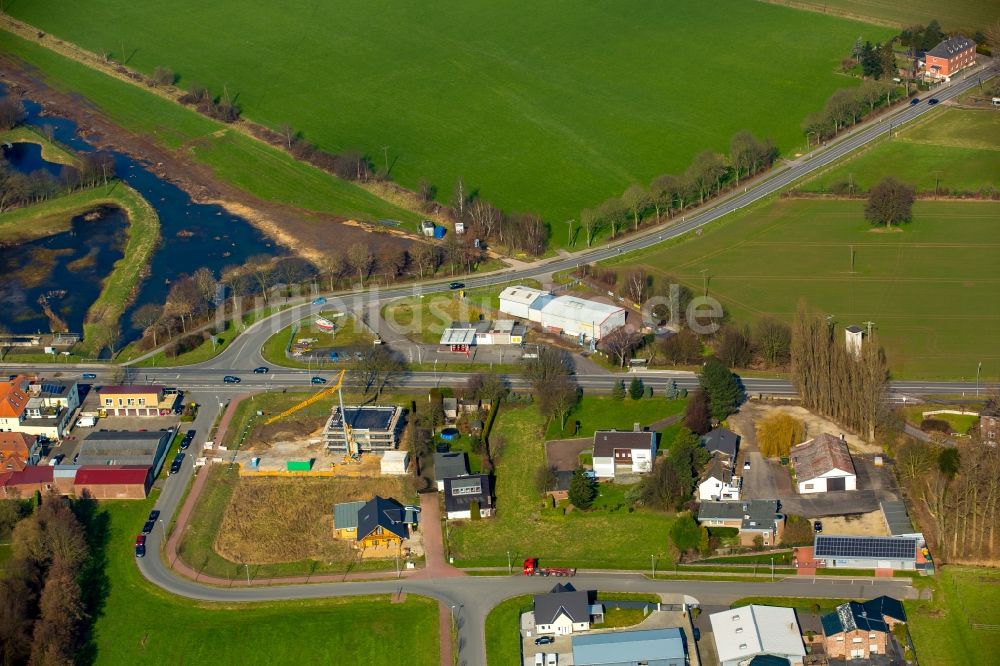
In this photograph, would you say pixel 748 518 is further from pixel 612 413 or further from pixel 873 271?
pixel 873 271

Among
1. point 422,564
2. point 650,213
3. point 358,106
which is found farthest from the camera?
point 358,106

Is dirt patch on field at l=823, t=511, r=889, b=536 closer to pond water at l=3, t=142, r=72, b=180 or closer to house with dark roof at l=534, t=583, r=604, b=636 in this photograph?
house with dark roof at l=534, t=583, r=604, b=636

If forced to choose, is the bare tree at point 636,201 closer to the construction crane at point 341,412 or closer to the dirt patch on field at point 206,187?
the dirt patch on field at point 206,187

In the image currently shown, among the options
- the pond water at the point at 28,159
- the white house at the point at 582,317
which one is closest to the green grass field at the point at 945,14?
the white house at the point at 582,317

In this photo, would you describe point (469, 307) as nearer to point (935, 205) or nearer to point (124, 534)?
point (124, 534)

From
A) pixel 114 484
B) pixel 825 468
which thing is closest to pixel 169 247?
pixel 114 484

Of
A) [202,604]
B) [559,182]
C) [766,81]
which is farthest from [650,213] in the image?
[202,604]

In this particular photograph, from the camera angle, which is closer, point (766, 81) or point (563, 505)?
point (563, 505)

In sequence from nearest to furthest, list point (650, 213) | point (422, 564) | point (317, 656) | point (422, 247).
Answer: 1. point (317, 656)
2. point (422, 564)
3. point (422, 247)
4. point (650, 213)
